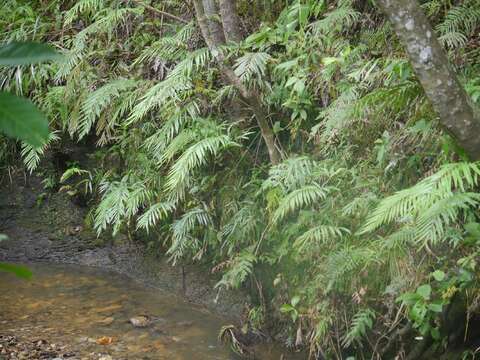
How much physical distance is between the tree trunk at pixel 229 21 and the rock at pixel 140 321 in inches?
93.5

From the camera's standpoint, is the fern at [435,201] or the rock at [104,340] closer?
the fern at [435,201]

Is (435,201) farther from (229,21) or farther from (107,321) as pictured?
(107,321)

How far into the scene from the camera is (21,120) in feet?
2.04

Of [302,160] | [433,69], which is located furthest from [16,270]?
[302,160]

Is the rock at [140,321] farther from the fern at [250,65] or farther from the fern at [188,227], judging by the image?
the fern at [250,65]

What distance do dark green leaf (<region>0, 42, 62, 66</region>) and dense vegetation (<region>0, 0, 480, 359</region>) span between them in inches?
85.6

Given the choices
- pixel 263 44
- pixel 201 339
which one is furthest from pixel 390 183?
pixel 201 339

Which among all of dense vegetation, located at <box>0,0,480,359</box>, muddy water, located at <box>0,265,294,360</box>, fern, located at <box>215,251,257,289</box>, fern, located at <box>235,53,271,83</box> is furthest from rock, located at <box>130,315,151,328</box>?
fern, located at <box>235,53,271,83</box>

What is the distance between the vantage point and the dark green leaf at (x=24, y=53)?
2.07ft

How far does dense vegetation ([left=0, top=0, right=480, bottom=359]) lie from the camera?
293 cm

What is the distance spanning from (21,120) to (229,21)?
13.3ft

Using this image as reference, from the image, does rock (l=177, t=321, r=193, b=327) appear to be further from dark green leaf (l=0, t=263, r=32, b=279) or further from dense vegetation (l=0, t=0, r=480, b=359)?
dark green leaf (l=0, t=263, r=32, b=279)

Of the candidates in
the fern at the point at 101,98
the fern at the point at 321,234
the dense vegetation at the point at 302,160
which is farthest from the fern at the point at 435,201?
the fern at the point at 101,98

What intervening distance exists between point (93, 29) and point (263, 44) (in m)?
1.71
